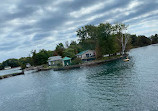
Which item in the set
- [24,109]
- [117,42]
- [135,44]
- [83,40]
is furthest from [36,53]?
[135,44]

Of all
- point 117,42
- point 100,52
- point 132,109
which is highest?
point 117,42

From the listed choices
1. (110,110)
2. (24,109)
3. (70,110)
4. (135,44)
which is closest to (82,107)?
(70,110)

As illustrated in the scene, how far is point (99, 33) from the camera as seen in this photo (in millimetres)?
57500

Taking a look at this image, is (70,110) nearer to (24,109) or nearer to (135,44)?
(24,109)

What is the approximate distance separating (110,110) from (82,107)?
314 centimetres

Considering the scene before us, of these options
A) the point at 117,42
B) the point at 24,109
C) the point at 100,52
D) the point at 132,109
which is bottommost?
the point at 24,109

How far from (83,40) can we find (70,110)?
65.9 m

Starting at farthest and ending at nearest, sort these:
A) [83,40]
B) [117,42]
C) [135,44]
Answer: [135,44]
[83,40]
[117,42]

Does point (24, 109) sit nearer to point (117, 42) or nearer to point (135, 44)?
point (117, 42)

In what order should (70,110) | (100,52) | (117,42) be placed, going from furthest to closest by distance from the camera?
(117,42), (100,52), (70,110)

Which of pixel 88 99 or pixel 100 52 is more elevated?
pixel 100 52

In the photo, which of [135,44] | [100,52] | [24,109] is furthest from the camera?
[135,44]

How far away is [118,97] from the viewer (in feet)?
44.6

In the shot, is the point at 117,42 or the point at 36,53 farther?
the point at 36,53
